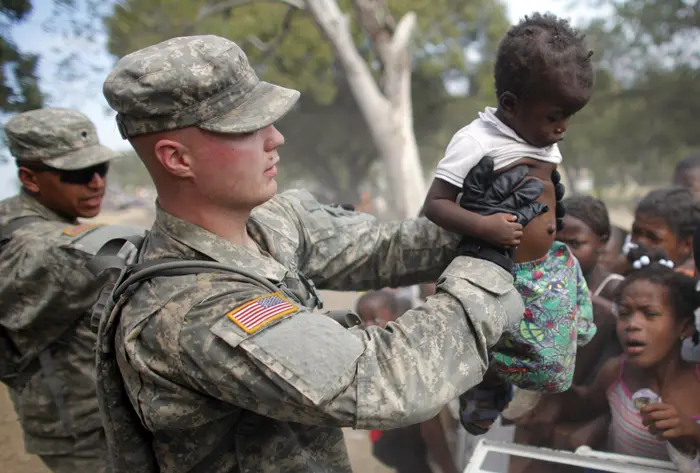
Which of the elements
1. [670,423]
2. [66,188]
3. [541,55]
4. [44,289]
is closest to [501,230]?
[541,55]

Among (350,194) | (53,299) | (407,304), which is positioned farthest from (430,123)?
(53,299)

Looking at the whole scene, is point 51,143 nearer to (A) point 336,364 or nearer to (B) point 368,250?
(B) point 368,250

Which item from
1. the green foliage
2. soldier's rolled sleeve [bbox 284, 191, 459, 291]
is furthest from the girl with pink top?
the green foliage

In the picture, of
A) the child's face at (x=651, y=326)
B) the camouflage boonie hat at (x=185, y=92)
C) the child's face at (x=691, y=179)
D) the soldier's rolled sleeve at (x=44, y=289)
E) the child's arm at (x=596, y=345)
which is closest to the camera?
the camouflage boonie hat at (x=185, y=92)

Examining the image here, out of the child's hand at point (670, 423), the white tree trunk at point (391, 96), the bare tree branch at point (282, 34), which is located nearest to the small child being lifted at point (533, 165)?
the child's hand at point (670, 423)

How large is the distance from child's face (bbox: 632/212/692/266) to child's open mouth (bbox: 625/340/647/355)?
1001mm

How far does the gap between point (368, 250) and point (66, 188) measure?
155 centimetres

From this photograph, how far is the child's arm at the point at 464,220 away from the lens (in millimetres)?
1386

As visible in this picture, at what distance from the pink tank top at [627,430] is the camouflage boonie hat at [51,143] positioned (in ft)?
8.72

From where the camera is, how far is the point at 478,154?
154 cm

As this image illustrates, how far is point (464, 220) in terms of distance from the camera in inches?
57.1

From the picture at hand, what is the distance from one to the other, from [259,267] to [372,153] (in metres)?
23.9

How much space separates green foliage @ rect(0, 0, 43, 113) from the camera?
4.23 metres

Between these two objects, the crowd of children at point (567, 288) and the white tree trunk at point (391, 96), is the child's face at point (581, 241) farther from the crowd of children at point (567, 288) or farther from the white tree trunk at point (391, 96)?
the white tree trunk at point (391, 96)
